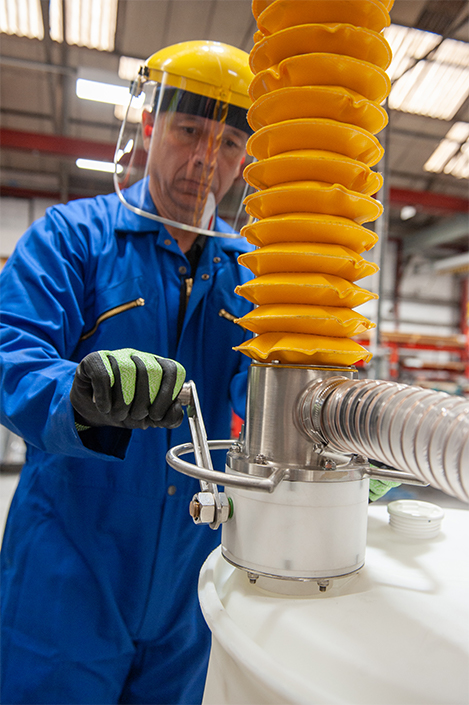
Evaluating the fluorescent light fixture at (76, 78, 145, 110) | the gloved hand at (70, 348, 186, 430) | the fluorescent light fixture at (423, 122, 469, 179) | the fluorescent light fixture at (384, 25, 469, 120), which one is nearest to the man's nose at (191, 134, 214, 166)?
the fluorescent light fixture at (76, 78, 145, 110)

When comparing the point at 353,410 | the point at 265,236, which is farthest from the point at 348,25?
the point at 353,410

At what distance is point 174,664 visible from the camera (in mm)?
977

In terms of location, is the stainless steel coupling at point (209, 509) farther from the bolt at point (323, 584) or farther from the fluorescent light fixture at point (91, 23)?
the fluorescent light fixture at point (91, 23)

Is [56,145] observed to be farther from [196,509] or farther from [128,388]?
[196,509]

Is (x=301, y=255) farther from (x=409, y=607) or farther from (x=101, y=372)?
(x=409, y=607)

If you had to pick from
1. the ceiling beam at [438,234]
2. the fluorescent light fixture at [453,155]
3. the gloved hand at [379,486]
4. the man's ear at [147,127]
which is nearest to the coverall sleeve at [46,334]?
the man's ear at [147,127]

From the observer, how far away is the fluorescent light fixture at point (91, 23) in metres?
3.88

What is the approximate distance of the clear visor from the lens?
3.22 feet

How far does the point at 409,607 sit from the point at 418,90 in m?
5.88

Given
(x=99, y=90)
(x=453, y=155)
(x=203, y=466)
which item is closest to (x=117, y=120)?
(x=453, y=155)

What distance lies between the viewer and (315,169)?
0.52 m

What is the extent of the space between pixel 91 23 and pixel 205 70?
13.4 ft

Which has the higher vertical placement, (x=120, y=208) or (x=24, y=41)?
(x=24, y=41)

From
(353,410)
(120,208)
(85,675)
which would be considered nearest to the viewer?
(353,410)
